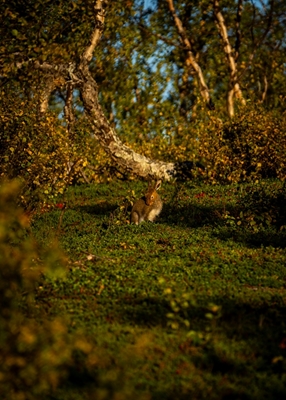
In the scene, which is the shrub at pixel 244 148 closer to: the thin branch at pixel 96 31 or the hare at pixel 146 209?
the thin branch at pixel 96 31

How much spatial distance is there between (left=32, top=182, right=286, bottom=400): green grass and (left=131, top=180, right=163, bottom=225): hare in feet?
1.01

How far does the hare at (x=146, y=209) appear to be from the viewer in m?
16.0

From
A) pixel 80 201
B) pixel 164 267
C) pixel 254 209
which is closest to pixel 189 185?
pixel 80 201

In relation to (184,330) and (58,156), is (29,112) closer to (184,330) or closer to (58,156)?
(58,156)

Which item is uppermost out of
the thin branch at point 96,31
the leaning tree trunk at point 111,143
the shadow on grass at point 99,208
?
the thin branch at point 96,31

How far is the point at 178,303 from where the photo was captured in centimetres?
917

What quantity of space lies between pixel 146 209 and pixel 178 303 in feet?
23.1

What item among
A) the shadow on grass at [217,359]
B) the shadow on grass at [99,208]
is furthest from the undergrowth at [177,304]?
the shadow on grass at [99,208]

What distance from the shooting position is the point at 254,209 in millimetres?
14812

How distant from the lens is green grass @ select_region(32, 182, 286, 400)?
720 cm

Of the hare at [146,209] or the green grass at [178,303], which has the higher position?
the green grass at [178,303]

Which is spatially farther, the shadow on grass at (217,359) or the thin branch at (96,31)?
the thin branch at (96,31)

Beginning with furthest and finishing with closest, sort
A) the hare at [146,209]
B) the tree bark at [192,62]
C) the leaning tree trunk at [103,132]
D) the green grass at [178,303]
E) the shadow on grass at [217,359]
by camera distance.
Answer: the tree bark at [192,62]
the leaning tree trunk at [103,132]
the hare at [146,209]
the green grass at [178,303]
the shadow on grass at [217,359]

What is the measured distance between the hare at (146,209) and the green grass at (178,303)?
0.31 meters
